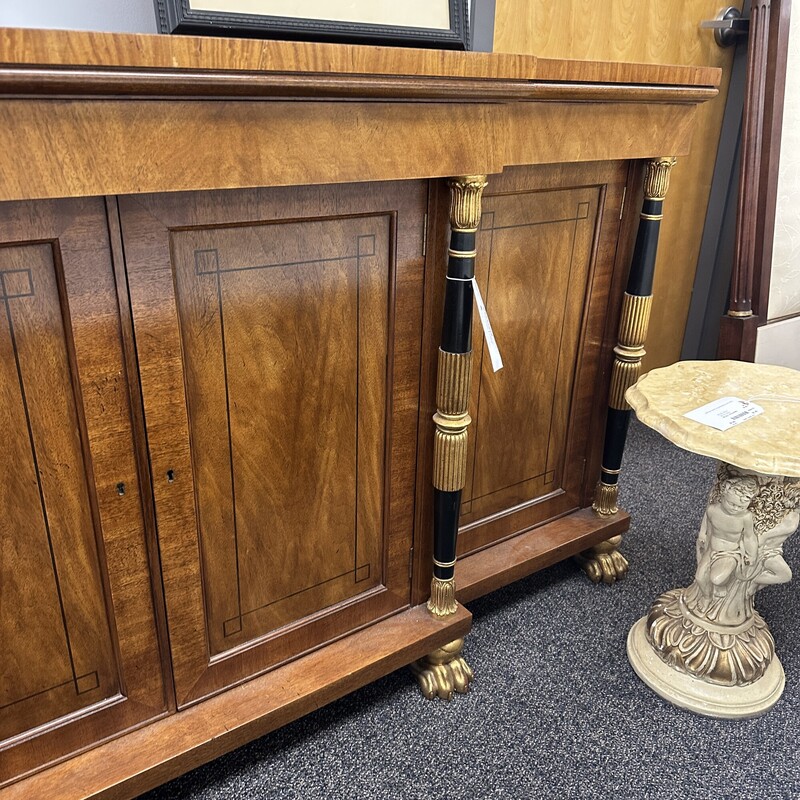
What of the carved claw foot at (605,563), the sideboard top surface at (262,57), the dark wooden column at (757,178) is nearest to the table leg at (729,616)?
the carved claw foot at (605,563)

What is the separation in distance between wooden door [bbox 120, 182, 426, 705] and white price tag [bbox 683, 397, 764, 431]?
22.2 inches

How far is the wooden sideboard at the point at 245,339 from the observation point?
94cm

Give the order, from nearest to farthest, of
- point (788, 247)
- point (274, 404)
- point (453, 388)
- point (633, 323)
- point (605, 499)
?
point (274, 404) < point (453, 388) < point (633, 323) < point (605, 499) < point (788, 247)

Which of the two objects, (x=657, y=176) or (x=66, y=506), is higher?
(x=657, y=176)

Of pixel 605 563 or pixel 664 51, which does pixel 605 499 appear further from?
pixel 664 51

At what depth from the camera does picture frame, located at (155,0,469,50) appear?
1.17m

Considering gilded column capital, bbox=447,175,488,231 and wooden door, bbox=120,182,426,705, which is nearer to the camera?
wooden door, bbox=120,182,426,705

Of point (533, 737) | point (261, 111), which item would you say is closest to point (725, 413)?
point (533, 737)

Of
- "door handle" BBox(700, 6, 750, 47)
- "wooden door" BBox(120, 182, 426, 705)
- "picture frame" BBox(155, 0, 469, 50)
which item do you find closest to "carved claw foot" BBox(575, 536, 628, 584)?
"wooden door" BBox(120, 182, 426, 705)

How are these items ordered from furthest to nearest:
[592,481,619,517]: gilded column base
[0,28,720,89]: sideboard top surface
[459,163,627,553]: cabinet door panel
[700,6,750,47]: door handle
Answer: [700,6,750,47]: door handle < [592,481,619,517]: gilded column base < [459,163,627,553]: cabinet door panel < [0,28,720,89]: sideboard top surface

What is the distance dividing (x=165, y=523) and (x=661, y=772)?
→ 1.05 m

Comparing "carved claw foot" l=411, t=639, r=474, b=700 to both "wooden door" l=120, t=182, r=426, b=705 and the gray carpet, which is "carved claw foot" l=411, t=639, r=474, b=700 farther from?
"wooden door" l=120, t=182, r=426, b=705

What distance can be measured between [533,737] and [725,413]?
2.47 ft

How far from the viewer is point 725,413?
1472 mm
